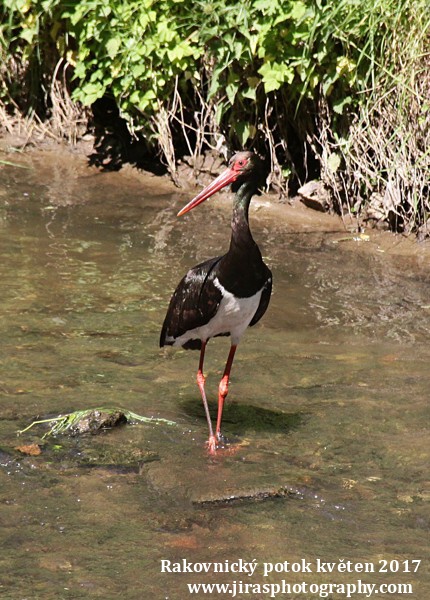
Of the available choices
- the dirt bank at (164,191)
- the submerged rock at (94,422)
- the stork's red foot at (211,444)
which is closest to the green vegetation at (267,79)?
the dirt bank at (164,191)

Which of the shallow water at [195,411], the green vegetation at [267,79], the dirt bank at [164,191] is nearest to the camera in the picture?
the shallow water at [195,411]

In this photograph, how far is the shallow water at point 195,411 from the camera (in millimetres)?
4102

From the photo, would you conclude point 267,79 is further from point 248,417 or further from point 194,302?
point 248,417

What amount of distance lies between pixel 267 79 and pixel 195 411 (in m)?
3.49

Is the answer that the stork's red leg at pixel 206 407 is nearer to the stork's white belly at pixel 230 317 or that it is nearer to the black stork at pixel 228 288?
the black stork at pixel 228 288

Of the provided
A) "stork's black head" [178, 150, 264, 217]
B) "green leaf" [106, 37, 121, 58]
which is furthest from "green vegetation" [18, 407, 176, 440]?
"green leaf" [106, 37, 121, 58]

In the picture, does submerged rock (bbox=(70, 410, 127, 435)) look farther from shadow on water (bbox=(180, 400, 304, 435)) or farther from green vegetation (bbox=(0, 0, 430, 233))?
green vegetation (bbox=(0, 0, 430, 233))

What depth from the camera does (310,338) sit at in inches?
260

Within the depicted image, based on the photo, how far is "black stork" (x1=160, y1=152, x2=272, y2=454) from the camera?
5.21m

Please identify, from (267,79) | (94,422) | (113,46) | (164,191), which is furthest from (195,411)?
(113,46)

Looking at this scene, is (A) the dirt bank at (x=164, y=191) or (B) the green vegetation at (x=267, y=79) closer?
(B) the green vegetation at (x=267, y=79)

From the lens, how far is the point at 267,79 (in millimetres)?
8234

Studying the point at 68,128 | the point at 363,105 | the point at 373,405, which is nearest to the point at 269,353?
the point at 373,405

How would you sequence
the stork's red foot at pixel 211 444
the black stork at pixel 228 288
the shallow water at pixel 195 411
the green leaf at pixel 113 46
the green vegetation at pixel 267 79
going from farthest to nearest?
the green leaf at pixel 113 46 → the green vegetation at pixel 267 79 → the black stork at pixel 228 288 → the stork's red foot at pixel 211 444 → the shallow water at pixel 195 411
